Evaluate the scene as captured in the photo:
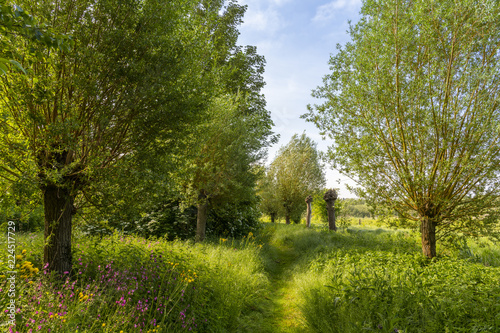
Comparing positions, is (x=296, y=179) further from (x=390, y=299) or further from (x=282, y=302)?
(x=390, y=299)

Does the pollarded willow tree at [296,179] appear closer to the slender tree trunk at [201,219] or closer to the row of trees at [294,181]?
the row of trees at [294,181]

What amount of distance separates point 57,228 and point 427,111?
8175mm

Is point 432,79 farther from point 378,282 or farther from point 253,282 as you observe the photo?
point 253,282

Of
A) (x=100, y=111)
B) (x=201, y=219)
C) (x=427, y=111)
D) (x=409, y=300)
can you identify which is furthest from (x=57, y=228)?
(x=427, y=111)

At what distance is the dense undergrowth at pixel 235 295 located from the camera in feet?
11.4

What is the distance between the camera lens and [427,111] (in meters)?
6.18

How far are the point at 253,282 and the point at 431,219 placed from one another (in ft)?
16.5

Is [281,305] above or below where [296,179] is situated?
below

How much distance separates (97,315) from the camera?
3.39 metres

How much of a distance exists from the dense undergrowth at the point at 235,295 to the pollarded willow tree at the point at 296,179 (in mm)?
14691

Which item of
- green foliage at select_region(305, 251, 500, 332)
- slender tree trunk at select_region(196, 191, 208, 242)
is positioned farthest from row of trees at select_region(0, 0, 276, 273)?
slender tree trunk at select_region(196, 191, 208, 242)

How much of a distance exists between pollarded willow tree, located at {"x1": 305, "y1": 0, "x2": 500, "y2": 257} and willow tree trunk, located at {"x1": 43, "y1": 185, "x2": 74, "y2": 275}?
267 inches

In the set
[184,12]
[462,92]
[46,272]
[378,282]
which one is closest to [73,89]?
[184,12]

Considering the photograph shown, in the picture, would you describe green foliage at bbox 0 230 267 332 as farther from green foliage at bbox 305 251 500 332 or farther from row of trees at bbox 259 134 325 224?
row of trees at bbox 259 134 325 224
